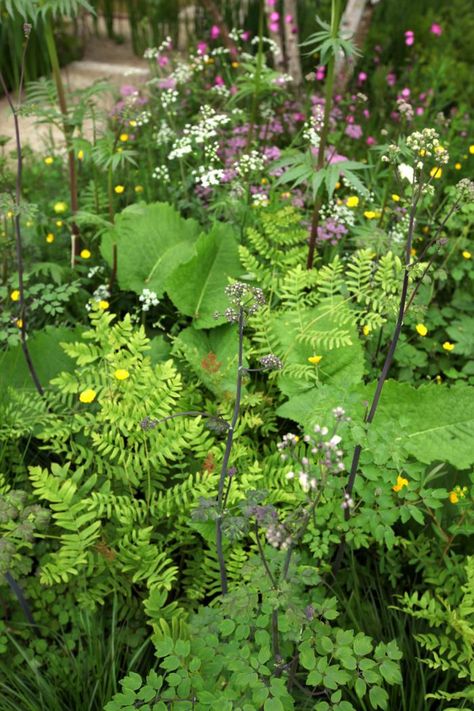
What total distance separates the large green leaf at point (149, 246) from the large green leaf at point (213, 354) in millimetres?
276

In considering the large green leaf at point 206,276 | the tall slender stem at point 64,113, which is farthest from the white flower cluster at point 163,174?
the large green leaf at point 206,276

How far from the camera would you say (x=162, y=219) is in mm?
2602

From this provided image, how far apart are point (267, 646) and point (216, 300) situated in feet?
4.77

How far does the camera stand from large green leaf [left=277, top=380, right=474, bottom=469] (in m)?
1.78

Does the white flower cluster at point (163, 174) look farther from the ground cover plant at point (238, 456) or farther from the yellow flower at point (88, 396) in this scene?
the yellow flower at point (88, 396)

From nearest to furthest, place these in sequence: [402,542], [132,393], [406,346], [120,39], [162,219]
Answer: [402,542], [132,393], [406,346], [162,219], [120,39]

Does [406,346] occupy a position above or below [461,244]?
below

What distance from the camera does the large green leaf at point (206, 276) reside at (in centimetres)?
233

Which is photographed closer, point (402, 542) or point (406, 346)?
point (402, 542)

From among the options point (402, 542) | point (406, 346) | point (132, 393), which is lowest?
point (402, 542)

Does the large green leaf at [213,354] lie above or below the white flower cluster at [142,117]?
below

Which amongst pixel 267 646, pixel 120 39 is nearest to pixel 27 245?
pixel 267 646

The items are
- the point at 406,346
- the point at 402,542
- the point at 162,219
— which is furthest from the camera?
the point at 162,219

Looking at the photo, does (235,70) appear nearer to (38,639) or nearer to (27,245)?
(27,245)
